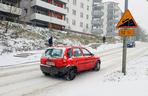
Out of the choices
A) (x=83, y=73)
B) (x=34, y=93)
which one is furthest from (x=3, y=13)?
(x=34, y=93)

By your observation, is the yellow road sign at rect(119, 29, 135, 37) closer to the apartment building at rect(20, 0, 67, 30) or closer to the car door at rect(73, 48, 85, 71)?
the car door at rect(73, 48, 85, 71)

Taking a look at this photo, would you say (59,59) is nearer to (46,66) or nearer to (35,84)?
(46,66)

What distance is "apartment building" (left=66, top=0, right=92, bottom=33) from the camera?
64.2 metres

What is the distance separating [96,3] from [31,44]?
7160cm

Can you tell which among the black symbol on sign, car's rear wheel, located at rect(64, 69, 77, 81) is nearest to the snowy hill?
car's rear wheel, located at rect(64, 69, 77, 81)

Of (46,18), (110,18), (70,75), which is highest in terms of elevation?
(110,18)

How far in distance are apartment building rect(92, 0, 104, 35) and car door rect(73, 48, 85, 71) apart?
8025 cm

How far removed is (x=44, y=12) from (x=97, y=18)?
159ft

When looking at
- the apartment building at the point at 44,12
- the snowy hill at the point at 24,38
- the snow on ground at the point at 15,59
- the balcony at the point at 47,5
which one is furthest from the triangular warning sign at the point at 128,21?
the balcony at the point at 47,5

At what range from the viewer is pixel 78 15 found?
68250mm

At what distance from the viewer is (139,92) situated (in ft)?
28.7

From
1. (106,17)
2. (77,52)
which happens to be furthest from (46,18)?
(106,17)

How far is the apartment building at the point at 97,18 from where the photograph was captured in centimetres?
9586

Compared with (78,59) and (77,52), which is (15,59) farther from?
(78,59)
